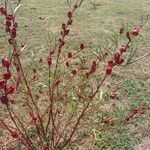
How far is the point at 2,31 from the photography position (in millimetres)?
6414

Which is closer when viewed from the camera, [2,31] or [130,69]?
[130,69]

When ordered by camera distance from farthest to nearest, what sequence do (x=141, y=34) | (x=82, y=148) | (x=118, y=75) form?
(x=141, y=34) → (x=118, y=75) → (x=82, y=148)

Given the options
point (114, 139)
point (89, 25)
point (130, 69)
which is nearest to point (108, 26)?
point (89, 25)

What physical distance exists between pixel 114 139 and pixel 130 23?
13.3 ft

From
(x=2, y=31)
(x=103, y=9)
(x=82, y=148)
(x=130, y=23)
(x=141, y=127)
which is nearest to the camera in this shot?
(x=82, y=148)

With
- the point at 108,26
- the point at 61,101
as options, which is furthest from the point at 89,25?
the point at 61,101

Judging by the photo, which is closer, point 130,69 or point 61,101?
point 61,101

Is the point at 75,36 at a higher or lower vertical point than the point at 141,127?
higher

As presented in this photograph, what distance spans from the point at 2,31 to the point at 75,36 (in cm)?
126

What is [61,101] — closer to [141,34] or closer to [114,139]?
[114,139]

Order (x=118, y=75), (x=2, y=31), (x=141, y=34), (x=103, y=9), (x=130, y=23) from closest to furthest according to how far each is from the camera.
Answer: (x=118, y=75), (x=2, y=31), (x=141, y=34), (x=130, y=23), (x=103, y=9)

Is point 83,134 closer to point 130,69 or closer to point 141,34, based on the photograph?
point 130,69

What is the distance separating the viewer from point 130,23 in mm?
7426

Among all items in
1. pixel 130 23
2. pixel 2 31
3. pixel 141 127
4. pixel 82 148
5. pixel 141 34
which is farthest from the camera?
pixel 130 23
